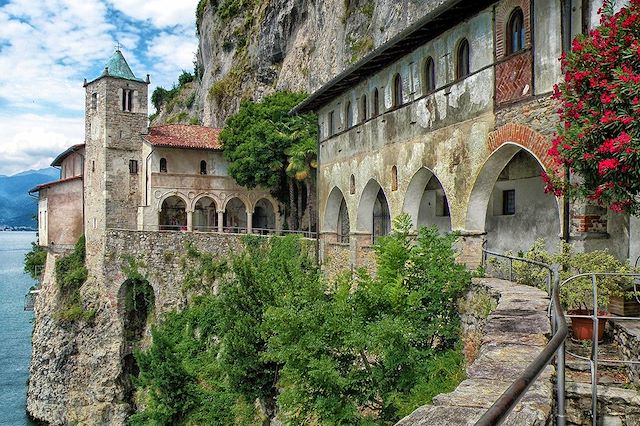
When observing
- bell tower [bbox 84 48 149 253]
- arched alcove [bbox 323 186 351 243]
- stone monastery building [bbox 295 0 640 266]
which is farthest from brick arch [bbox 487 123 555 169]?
bell tower [bbox 84 48 149 253]

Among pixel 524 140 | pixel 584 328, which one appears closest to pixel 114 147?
pixel 524 140

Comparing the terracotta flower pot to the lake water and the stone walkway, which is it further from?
the lake water

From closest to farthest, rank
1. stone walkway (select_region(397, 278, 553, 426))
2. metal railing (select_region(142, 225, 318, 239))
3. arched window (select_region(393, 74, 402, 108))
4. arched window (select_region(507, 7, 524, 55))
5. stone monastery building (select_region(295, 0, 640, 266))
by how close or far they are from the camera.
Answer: stone walkway (select_region(397, 278, 553, 426)), stone monastery building (select_region(295, 0, 640, 266)), arched window (select_region(507, 7, 524, 55)), arched window (select_region(393, 74, 402, 108)), metal railing (select_region(142, 225, 318, 239))

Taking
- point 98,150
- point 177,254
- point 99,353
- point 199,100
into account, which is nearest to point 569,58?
point 177,254

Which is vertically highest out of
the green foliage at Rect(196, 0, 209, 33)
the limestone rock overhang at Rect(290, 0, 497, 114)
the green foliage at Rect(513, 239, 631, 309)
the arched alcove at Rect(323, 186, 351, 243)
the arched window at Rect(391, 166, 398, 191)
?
the green foliage at Rect(196, 0, 209, 33)

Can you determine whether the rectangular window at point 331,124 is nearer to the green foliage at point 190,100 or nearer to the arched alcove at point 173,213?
the arched alcove at point 173,213

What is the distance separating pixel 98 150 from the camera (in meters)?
33.4

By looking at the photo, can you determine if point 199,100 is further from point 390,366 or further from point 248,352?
point 390,366

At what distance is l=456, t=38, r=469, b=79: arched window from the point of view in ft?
45.6

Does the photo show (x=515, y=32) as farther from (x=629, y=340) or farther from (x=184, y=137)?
(x=184, y=137)

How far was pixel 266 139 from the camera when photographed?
107 ft

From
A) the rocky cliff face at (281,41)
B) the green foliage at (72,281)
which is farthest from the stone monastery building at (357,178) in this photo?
the rocky cliff face at (281,41)

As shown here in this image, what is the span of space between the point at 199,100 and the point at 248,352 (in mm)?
52030

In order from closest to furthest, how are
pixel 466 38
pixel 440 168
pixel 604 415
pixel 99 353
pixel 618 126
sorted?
pixel 604 415 < pixel 618 126 < pixel 466 38 < pixel 440 168 < pixel 99 353
